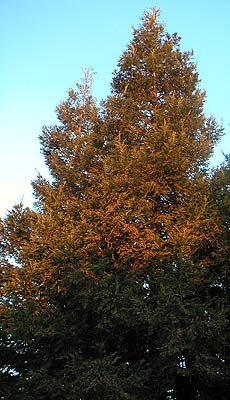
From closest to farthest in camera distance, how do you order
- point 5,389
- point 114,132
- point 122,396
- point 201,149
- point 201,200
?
point 122,396 < point 5,389 < point 201,200 < point 201,149 < point 114,132

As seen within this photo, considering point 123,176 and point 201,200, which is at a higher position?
point 123,176

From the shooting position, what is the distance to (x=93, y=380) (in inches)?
429

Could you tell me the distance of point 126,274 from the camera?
13.1 m

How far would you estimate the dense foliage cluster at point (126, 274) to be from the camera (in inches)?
462

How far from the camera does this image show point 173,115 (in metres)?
16.6

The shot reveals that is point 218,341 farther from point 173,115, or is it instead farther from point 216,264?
point 173,115

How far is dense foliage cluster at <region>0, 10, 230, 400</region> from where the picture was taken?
11.7 meters

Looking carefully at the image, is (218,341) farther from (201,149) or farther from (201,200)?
Answer: (201,149)

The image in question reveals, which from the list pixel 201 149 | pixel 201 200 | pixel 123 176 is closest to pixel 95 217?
pixel 123 176

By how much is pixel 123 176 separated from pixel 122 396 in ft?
20.8

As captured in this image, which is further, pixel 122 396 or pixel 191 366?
pixel 191 366

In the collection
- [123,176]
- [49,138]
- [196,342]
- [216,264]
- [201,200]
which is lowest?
[196,342]

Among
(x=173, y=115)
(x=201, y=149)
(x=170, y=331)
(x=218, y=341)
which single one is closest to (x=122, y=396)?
(x=170, y=331)

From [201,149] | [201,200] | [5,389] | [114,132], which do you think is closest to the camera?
[5,389]
